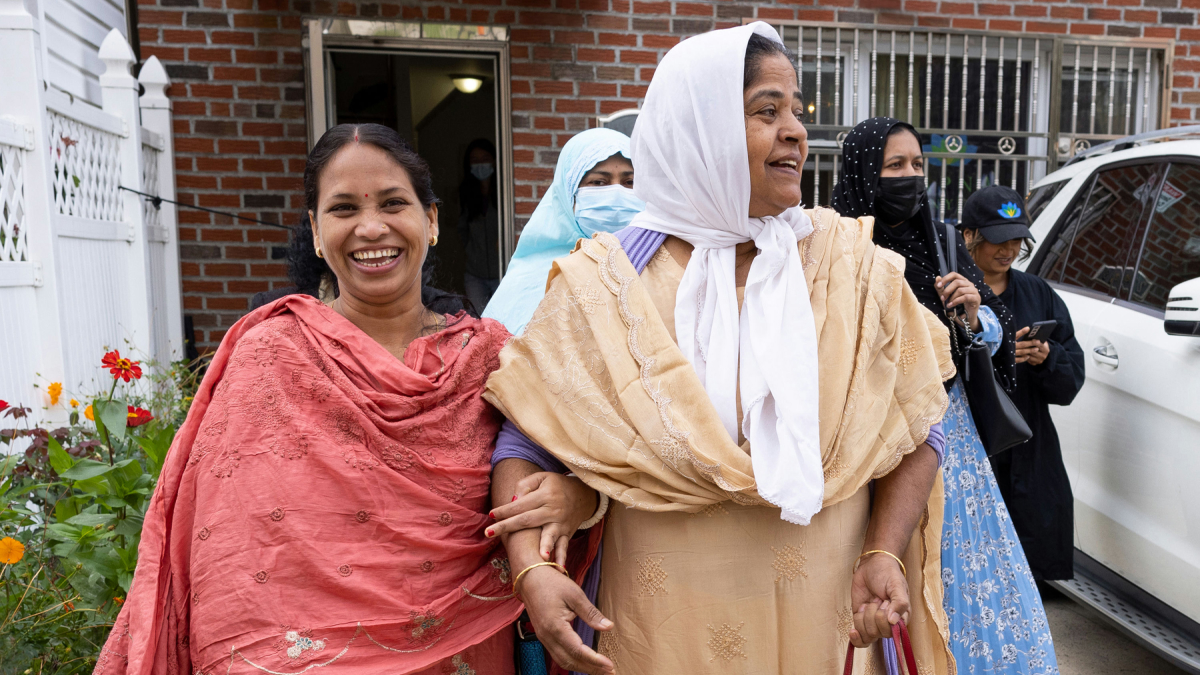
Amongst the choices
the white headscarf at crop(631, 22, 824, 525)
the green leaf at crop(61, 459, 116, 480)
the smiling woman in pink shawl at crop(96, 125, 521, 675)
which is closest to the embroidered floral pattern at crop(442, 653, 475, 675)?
the smiling woman in pink shawl at crop(96, 125, 521, 675)

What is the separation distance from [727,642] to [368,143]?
1.20m

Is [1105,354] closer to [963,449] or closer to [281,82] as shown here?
[963,449]

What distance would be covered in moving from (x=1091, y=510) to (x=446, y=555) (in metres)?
2.85

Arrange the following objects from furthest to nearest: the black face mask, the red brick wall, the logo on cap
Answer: the red brick wall < the logo on cap < the black face mask

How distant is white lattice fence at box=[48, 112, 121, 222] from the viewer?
3541 mm

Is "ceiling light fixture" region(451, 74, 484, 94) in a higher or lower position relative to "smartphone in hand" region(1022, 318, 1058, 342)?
higher

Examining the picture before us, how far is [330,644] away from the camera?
151cm

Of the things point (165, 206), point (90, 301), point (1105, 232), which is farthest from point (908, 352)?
point (165, 206)

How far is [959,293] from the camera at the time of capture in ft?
8.70

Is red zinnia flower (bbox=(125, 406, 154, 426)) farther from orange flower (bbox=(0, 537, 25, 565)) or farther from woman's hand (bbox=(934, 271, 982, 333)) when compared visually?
woman's hand (bbox=(934, 271, 982, 333))

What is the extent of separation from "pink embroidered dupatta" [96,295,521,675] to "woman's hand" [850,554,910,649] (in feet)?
2.13

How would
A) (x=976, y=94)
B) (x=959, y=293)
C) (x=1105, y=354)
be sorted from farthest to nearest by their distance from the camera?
(x=976, y=94) → (x=1105, y=354) → (x=959, y=293)

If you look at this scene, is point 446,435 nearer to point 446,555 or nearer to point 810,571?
point 446,555

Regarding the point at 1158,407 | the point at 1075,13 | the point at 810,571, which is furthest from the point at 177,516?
the point at 1075,13
